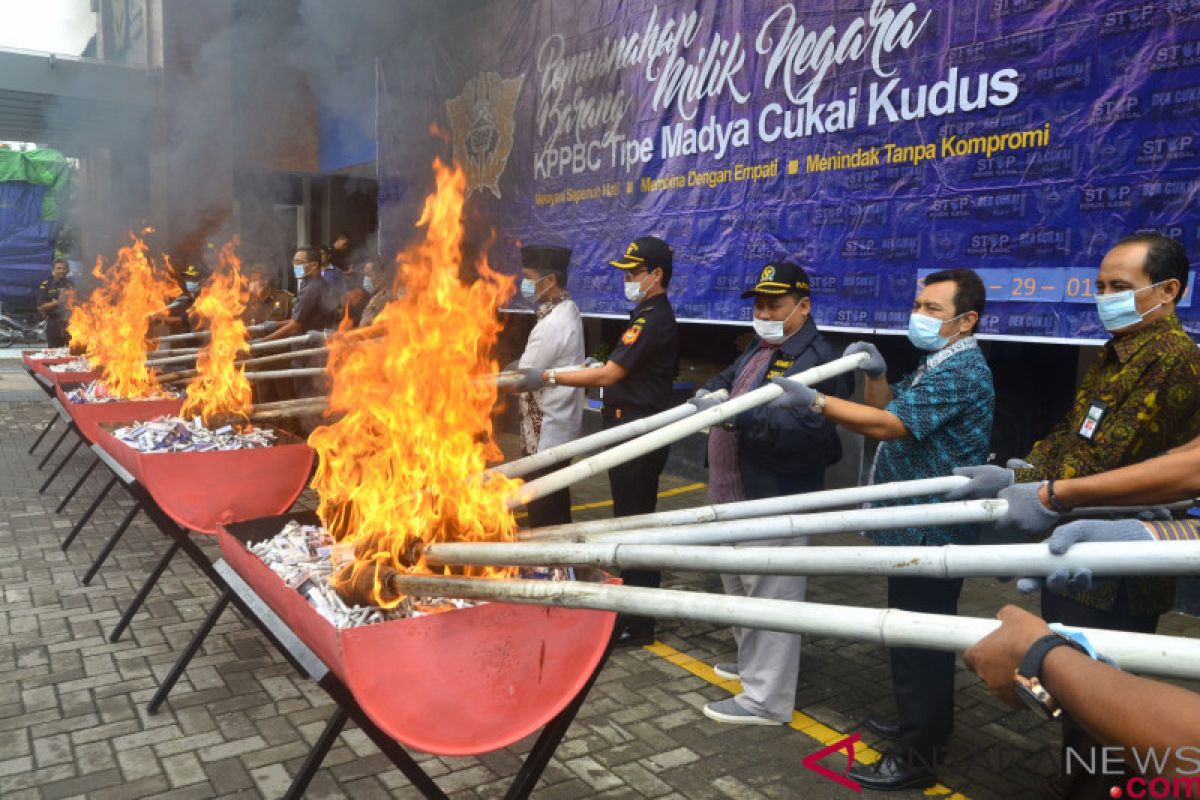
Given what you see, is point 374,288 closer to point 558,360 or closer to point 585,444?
point 558,360

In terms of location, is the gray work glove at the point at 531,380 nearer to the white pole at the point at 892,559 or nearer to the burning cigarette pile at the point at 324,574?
the burning cigarette pile at the point at 324,574

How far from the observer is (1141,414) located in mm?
2840

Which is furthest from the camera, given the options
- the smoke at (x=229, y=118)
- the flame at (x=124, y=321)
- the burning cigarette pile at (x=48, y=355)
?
the smoke at (x=229, y=118)

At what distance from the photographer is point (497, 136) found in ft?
30.8

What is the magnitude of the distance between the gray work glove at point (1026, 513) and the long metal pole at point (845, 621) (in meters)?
0.97

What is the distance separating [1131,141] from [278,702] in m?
5.17

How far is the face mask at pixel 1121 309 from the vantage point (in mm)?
2951

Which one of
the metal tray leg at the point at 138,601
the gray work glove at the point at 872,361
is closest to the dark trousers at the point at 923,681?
the gray work glove at the point at 872,361

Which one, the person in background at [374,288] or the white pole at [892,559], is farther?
the person in background at [374,288]

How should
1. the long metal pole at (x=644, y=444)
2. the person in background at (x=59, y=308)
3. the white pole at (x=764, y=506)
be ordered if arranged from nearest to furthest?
1. the white pole at (x=764, y=506)
2. the long metal pole at (x=644, y=444)
3. the person in background at (x=59, y=308)

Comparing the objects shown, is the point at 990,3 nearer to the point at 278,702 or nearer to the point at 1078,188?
the point at 1078,188

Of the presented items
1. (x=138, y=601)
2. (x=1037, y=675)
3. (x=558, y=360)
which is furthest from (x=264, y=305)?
(x=1037, y=675)

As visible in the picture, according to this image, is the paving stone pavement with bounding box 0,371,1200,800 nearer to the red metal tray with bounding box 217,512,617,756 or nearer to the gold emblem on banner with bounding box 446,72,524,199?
the red metal tray with bounding box 217,512,617,756

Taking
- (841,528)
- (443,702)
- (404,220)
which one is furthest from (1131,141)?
(404,220)
